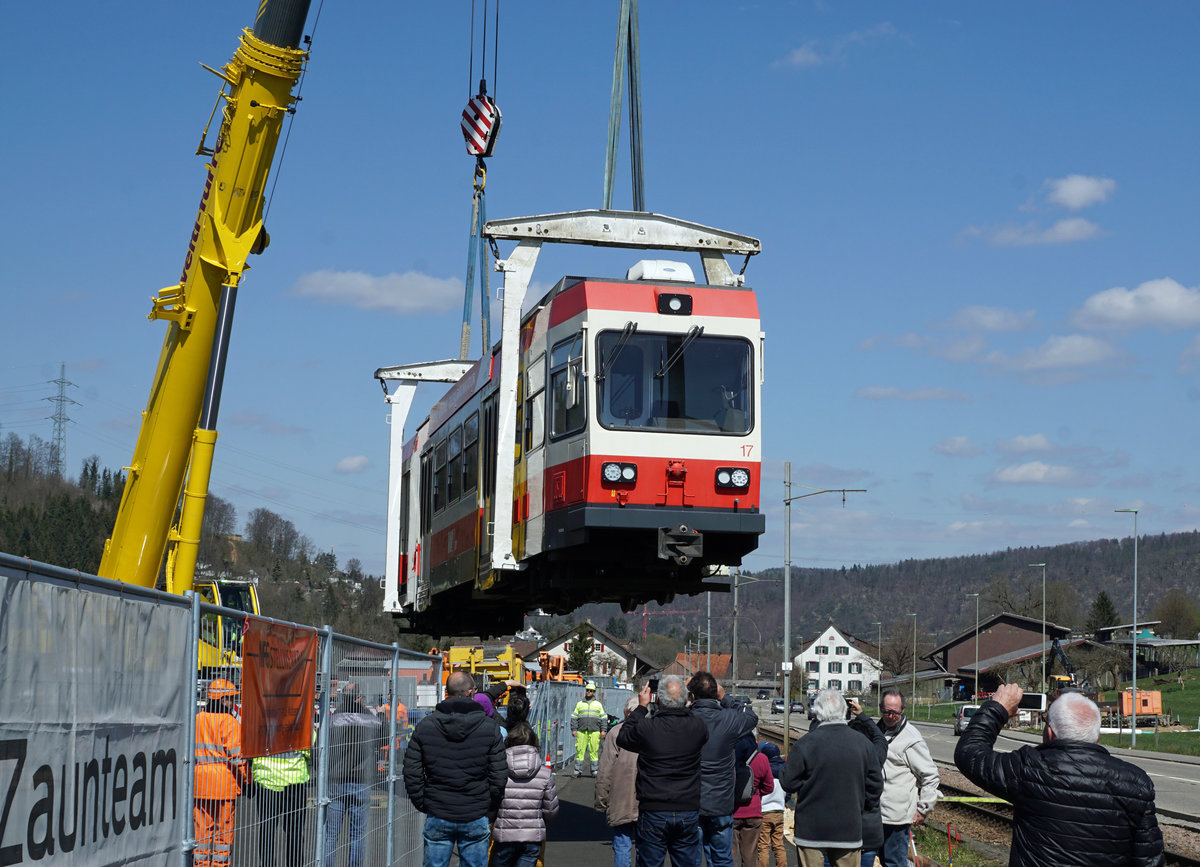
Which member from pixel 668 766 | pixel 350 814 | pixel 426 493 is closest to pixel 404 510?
pixel 426 493

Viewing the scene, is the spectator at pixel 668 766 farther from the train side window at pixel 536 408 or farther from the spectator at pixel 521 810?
the train side window at pixel 536 408

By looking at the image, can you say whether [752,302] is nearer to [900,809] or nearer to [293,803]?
[900,809]

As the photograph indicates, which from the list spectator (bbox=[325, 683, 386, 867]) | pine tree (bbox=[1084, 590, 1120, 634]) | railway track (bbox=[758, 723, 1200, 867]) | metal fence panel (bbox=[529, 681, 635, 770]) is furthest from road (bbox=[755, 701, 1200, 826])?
pine tree (bbox=[1084, 590, 1120, 634])

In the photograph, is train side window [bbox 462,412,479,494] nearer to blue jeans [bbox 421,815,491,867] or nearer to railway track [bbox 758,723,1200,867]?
railway track [bbox 758,723,1200,867]

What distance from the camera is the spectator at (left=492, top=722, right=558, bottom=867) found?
31.7ft

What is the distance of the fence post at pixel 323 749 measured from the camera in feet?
25.3

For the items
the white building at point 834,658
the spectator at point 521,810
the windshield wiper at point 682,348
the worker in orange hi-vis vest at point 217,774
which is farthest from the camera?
the white building at point 834,658

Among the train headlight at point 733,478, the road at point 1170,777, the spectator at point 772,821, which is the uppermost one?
the train headlight at point 733,478

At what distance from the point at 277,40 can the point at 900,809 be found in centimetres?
887

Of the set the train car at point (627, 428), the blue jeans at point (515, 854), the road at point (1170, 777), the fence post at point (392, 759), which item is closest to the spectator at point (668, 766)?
the blue jeans at point (515, 854)

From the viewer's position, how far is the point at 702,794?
33.4ft

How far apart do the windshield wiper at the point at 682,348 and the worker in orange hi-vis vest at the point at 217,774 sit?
7.97 meters

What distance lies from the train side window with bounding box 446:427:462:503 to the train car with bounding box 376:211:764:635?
2.55m

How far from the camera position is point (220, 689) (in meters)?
5.78
